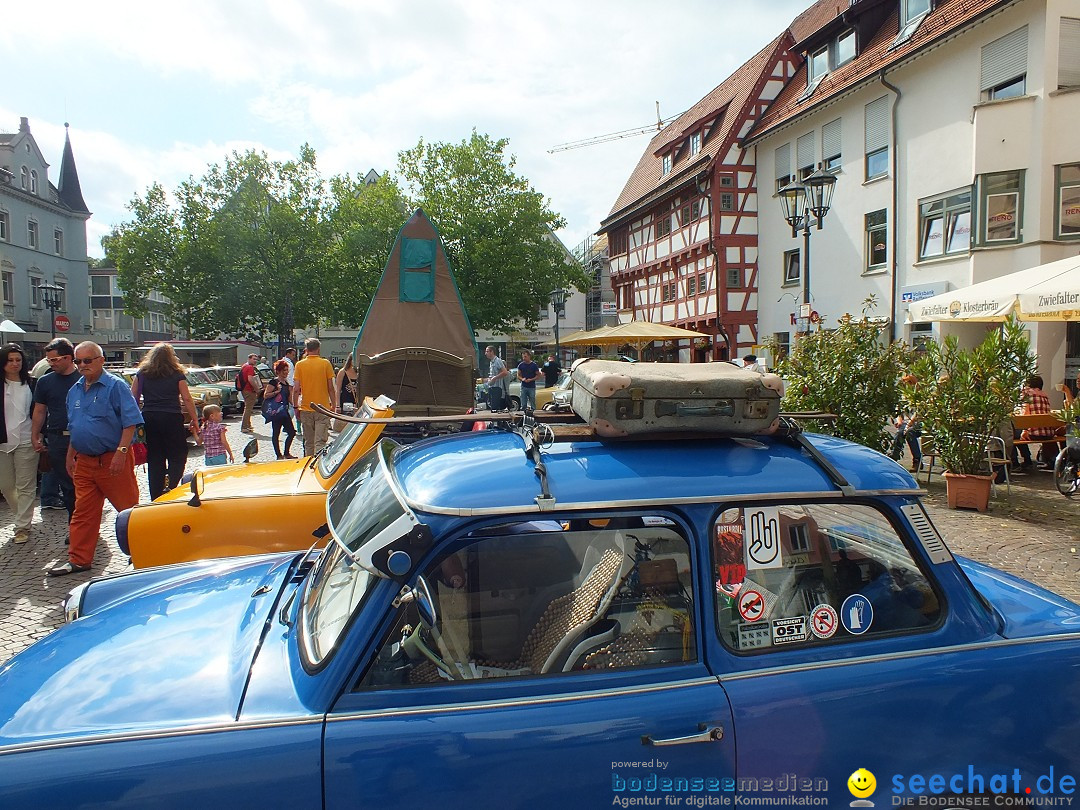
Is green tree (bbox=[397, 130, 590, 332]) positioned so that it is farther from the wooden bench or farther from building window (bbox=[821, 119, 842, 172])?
the wooden bench

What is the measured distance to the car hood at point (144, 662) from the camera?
1779 millimetres

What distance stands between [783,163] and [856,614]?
24.8 meters

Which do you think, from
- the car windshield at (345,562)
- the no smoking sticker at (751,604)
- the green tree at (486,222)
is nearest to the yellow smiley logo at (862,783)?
the no smoking sticker at (751,604)

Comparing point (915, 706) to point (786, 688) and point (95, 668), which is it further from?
point (95, 668)

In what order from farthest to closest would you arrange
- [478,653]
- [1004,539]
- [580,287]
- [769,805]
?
[580,287] → [1004,539] → [478,653] → [769,805]

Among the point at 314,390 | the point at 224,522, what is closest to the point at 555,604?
the point at 224,522

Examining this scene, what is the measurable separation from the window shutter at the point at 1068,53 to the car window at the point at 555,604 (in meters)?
17.4

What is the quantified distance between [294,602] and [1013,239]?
17.3 metres

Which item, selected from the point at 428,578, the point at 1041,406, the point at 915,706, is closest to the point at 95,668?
the point at 428,578

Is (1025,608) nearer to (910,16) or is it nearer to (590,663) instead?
(590,663)

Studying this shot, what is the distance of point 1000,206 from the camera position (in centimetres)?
1522

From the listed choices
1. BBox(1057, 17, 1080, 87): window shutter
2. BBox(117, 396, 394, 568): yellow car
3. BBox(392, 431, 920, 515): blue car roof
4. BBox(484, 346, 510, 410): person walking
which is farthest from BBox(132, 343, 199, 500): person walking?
BBox(1057, 17, 1080, 87): window shutter

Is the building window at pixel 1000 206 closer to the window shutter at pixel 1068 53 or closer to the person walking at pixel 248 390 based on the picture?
the window shutter at pixel 1068 53

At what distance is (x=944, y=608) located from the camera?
2.09 m
